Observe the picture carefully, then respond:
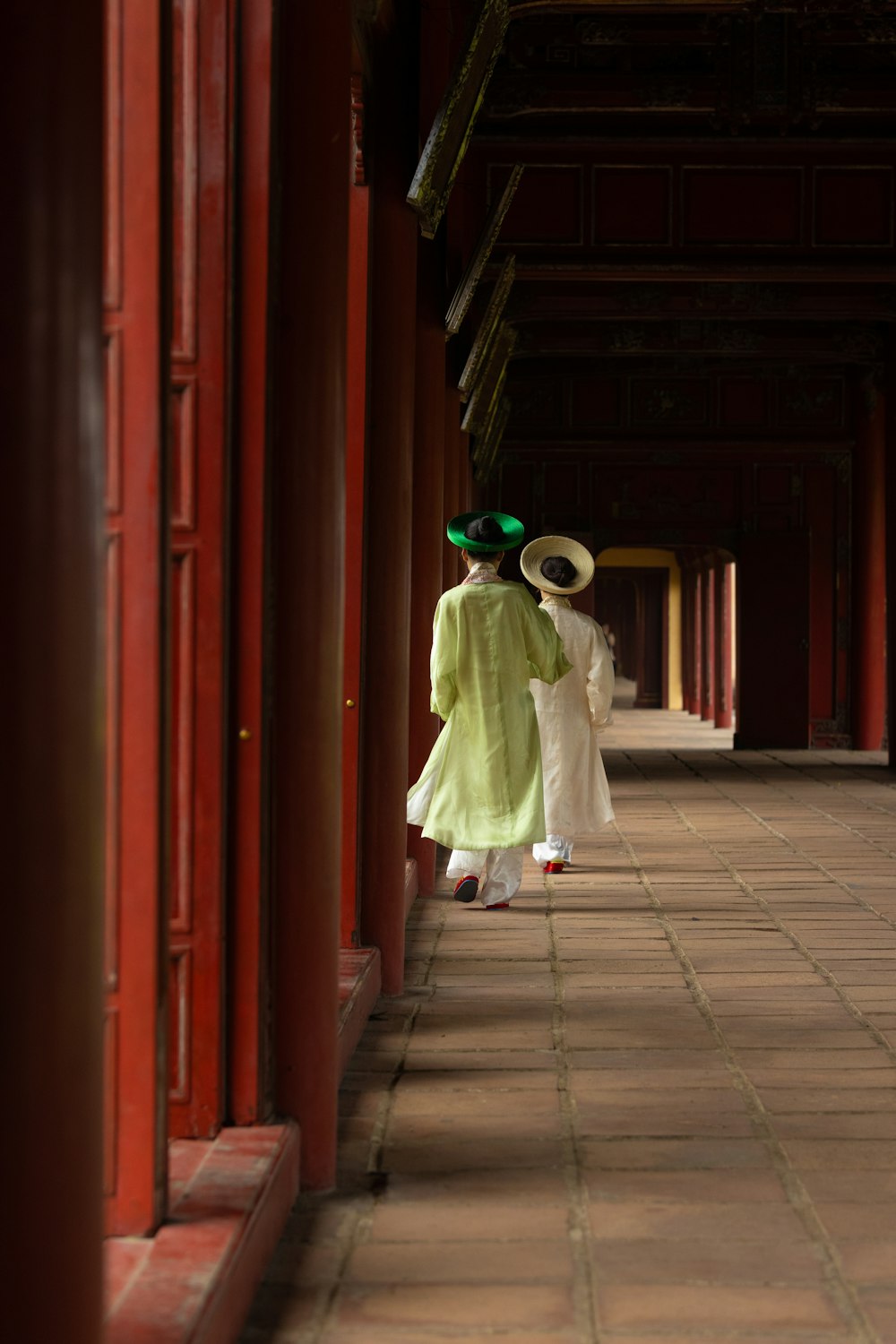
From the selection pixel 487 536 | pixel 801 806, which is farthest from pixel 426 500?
pixel 801 806

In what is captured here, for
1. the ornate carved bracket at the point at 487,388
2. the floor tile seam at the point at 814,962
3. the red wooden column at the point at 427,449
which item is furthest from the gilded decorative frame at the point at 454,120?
the ornate carved bracket at the point at 487,388

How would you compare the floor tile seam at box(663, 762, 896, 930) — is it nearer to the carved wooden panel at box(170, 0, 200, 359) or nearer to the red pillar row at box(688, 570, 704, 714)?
the carved wooden panel at box(170, 0, 200, 359)

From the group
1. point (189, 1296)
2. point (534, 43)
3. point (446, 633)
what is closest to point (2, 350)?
point (189, 1296)

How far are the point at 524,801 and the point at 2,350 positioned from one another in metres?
4.55

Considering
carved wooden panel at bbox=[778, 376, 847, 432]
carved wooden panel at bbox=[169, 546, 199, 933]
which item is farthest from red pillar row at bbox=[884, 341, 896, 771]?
carved wooden panel at bbox=[169, 546, 199, 933]

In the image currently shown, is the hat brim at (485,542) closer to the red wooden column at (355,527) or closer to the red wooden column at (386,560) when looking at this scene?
the red wooden column at (386,560)

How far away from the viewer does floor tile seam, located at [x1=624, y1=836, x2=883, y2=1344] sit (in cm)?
237

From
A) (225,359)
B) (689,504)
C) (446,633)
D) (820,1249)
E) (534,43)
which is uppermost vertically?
(534,43)

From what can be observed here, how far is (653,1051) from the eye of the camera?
13.0 feet

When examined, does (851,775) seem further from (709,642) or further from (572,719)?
(709,642)

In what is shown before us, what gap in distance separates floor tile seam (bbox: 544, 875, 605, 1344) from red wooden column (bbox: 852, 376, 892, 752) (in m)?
11.0

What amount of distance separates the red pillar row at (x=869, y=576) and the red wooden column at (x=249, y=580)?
12270 millimetres

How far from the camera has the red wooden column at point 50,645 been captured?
1344 mm

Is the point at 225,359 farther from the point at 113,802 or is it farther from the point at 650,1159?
the point at 650,1159
